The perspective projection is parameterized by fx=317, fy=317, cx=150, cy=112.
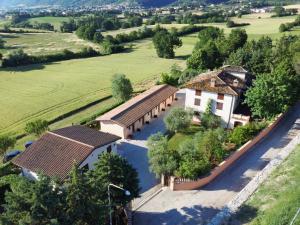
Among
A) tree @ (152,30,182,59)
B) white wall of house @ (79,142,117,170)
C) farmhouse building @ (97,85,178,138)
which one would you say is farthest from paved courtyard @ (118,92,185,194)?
tree @ (152,30,182,59)

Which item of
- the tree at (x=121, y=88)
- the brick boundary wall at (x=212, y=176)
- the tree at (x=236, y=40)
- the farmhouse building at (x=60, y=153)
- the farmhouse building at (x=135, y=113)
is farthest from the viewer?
the tree at (x=236, y=40)

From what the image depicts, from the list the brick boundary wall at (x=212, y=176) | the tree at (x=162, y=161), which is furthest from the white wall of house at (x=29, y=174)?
the brick boundary wall at (x=212, y=176)

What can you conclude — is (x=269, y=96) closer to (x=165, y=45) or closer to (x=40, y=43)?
(x=165, y=45)

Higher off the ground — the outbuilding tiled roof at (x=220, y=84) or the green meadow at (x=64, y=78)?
the outbuilding tiled roof at (x=220, y=84)

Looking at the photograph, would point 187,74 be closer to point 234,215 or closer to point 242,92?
point 242,92

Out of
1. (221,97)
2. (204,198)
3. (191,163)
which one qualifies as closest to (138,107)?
(221,97)

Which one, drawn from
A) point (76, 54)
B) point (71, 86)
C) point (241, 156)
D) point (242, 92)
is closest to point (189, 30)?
point (76, 54)

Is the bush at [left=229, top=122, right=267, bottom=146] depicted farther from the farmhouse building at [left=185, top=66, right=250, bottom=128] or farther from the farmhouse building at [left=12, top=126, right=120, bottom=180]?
the farmhouse building at [left=12, top=126, right=120, bottom=180]

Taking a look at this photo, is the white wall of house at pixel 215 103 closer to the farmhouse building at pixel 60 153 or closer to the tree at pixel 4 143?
the farmhouse building at pixel 60 153
